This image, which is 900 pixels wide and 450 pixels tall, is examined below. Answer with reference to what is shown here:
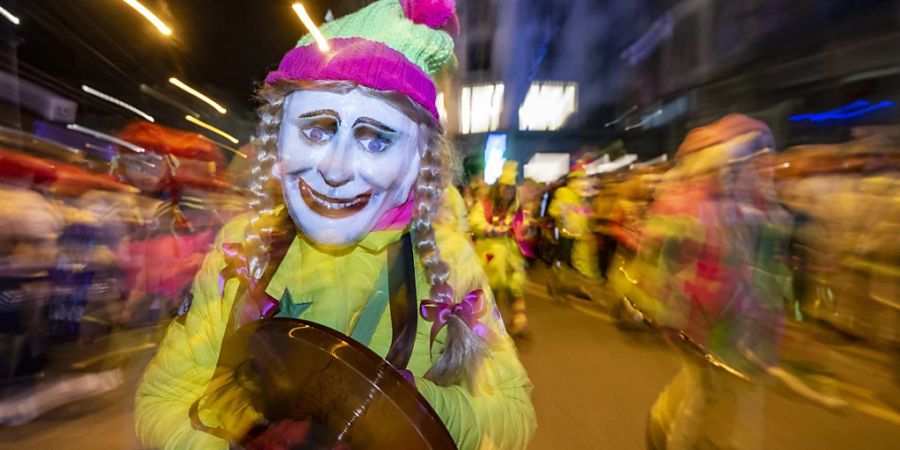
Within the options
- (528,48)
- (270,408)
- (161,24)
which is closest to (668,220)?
(270,408)

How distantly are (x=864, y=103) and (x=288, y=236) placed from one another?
43.5 ft

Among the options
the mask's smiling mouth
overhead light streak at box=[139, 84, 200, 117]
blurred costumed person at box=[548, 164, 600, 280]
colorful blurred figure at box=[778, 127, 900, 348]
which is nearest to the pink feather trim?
the mask's smiling mouth

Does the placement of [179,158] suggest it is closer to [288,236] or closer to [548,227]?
[288,236]

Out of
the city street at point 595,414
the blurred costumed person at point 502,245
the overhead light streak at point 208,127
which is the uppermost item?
the overhead light streak at point 208,127

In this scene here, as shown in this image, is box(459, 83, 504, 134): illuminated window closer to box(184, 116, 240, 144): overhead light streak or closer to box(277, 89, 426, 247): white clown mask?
box(184, 116, 240, 144): overhead light streak

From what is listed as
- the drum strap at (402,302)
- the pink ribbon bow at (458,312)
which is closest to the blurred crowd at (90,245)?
the drum strap at (402,302)

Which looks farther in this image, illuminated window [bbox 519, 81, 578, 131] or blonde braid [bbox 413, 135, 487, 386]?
illuminated window [bbox 519, 81, 578, 131]

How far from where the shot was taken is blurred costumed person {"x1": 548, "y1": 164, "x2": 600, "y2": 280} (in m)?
9.74

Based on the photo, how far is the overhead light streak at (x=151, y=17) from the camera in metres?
14.1

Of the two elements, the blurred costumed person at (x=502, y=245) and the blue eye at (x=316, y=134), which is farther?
the blurred costumed person at (x=502, y=245)

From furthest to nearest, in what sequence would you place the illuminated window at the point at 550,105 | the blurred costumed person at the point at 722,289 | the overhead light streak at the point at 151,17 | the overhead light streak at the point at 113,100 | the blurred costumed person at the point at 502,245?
the illuminated window at the point at 550,105 → the overhead light streak at the point at 113,100 → the overhead light streak at the point at 151,17 → the blurred costumed person at the point at 502,245 → the blurred costumed person at the point at 722,289

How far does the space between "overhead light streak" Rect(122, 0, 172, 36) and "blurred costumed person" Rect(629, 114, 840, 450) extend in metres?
14.9

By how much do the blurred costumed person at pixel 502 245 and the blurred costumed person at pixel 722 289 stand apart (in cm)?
311

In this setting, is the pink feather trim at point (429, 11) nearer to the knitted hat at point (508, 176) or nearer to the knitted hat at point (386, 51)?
the knitted hat at point (386, 51)
